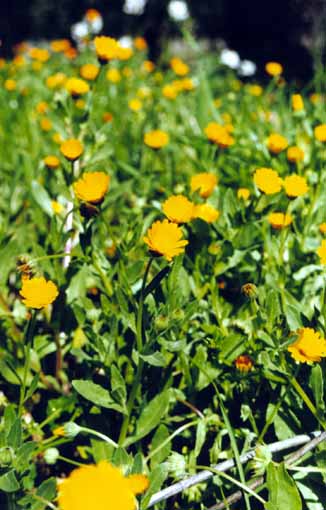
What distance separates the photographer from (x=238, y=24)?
5352 millimetres

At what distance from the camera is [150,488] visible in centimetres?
108

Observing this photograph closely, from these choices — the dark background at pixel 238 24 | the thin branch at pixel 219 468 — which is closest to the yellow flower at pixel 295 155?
the thin branch at pixel 219 468

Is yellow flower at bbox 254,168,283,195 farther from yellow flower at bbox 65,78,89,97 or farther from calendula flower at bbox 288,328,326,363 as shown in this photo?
yellow flower at bbox 65,78,89,97

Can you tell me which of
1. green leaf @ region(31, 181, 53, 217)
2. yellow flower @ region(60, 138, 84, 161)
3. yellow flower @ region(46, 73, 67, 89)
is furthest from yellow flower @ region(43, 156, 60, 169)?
yellow flower @ region(46, 73, 67, 89)

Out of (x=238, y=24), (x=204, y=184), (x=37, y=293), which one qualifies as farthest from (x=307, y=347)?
(x=238, y=24)

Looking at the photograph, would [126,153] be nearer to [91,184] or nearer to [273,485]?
[91,184]

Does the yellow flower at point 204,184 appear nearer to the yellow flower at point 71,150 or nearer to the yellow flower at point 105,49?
the yellow flower at point 71,150

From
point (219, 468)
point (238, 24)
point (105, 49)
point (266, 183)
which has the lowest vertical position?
point (238, 24)

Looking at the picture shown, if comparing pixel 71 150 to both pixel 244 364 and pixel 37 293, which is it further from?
pixel 244 364

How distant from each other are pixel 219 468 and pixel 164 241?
449 mm

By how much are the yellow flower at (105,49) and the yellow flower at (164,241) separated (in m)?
0.84

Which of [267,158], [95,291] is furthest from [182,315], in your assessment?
[267,158]

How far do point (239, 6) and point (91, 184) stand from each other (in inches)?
183

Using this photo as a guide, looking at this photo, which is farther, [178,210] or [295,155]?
[295,155]
